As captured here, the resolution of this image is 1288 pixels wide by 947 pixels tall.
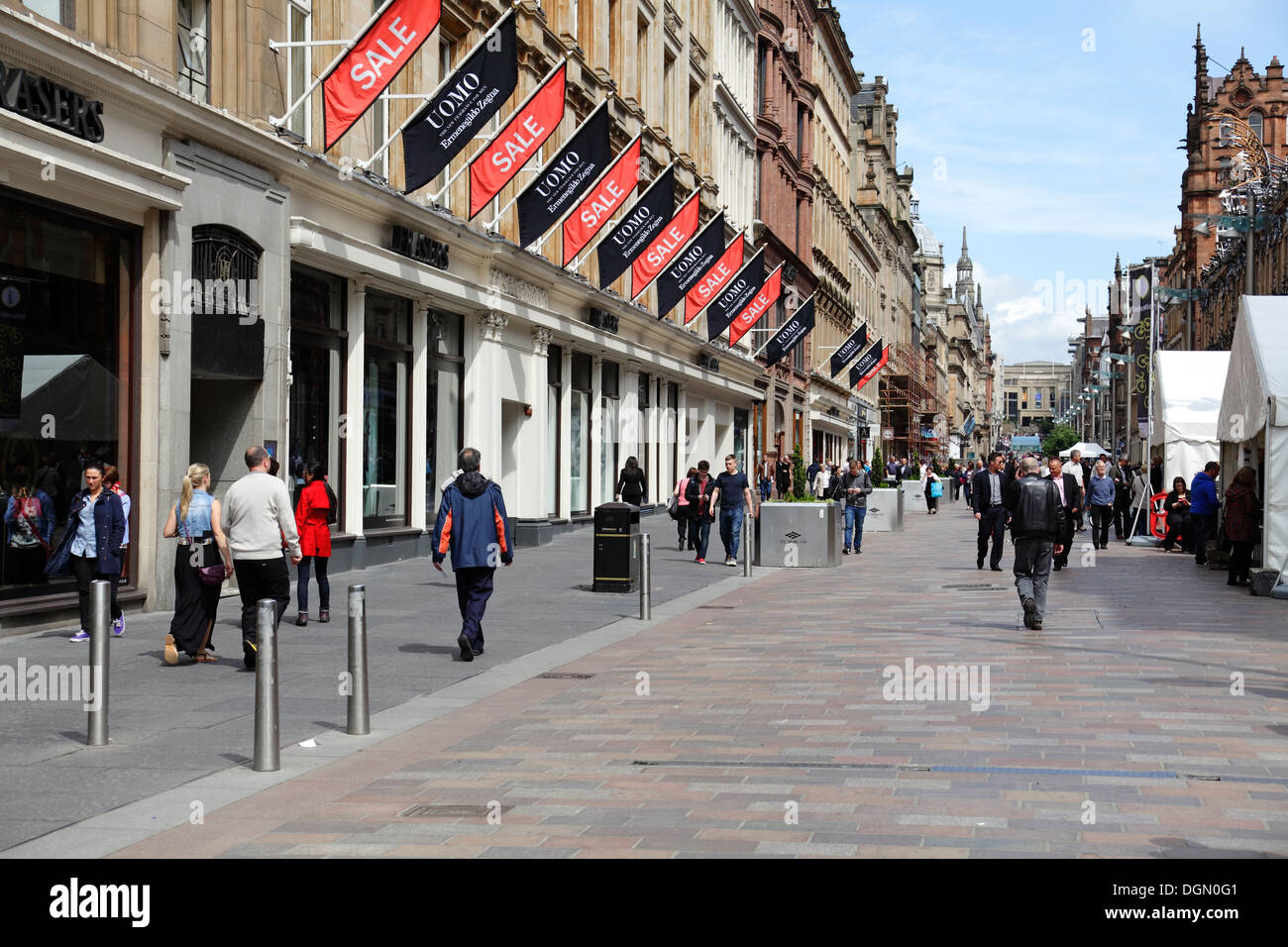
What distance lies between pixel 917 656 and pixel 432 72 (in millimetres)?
14591

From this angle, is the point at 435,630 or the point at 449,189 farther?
the point at 449,189

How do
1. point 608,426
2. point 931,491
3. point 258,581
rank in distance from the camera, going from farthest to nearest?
1. point 931,491
2. point 608,426
3. point 258,581

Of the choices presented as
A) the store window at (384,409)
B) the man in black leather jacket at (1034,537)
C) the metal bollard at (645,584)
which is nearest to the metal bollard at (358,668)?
the metal bollard at (645,584)

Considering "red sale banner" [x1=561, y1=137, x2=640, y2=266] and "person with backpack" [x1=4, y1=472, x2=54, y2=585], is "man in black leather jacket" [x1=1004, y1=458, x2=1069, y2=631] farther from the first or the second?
"red sale banner" [x1=561, y1=137, x2=640, y2=266]

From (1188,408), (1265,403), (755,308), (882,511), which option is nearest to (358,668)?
(1265,403)

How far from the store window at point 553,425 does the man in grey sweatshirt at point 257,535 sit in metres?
17.4

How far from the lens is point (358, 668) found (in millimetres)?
8695

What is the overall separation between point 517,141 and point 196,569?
11.9 meters

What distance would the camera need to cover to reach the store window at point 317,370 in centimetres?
1866

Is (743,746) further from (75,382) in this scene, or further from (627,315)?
(627,315)

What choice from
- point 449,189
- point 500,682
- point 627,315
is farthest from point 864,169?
point 500,682

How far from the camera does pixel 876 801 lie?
668 centimetres

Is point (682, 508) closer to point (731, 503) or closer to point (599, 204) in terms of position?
point (731, 503)

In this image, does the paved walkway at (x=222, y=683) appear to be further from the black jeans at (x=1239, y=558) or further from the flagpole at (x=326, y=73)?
the black jeans at (x=1239, y=558)
